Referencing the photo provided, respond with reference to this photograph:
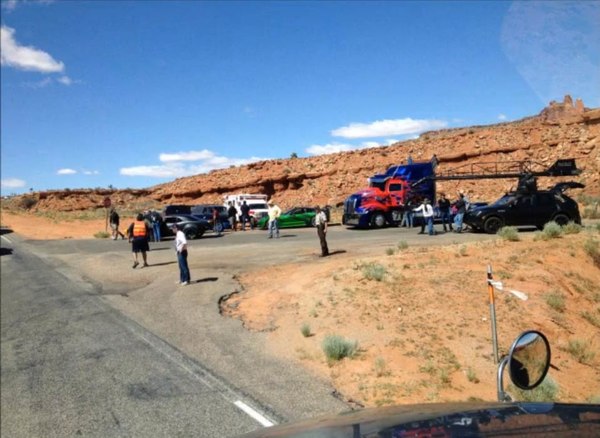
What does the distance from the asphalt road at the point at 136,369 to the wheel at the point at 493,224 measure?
34.9 feet

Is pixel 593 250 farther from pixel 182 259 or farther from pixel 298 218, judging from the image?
pixel 298 218

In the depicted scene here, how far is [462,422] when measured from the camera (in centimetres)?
226

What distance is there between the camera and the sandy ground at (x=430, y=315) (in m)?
7.20

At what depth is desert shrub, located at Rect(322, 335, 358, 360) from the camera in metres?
7.91

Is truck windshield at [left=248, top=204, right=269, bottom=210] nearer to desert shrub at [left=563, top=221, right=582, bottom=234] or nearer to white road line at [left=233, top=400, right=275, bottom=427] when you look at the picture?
desert shrub at [left=563, top=221, right=582, bottom=234]

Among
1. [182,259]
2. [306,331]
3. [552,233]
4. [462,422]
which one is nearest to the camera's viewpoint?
[462,422]

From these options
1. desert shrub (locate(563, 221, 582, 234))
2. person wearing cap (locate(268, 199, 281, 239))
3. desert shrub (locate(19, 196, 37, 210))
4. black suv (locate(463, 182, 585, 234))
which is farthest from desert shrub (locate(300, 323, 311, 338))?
desert shrub (locate(19, 196, 37, 210))

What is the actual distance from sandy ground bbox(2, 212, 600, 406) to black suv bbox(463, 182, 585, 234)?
5.34 meters

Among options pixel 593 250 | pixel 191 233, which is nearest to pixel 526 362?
pixel 593 250

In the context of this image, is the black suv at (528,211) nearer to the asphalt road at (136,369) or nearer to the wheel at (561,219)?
the wheel at (561,219)

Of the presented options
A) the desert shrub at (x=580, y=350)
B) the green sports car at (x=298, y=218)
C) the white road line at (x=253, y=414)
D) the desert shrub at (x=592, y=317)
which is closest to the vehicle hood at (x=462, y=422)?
the white road line at (x=253, y=414)

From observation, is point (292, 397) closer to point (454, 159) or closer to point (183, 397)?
point (183, 397)

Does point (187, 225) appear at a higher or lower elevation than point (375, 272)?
higher

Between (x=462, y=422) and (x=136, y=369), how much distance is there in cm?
641
